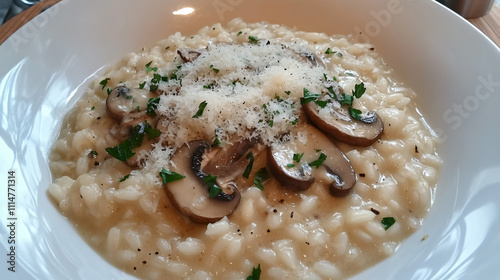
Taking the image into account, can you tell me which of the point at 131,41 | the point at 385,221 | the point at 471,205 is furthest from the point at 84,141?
the point at 471,205

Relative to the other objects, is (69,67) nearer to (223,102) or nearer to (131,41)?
(131,41)

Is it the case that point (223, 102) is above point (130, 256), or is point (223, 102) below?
above

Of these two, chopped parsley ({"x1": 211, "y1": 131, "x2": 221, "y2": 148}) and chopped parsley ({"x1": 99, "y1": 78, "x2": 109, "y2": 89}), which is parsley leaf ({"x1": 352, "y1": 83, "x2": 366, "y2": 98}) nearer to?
chopped parsley ({"x1": 211, "y1": 131, "x2": 221, "y2": 148})

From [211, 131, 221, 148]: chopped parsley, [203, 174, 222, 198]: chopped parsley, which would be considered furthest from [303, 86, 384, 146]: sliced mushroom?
[203, 174, 222, 198]: chopped parsley

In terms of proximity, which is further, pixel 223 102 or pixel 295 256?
pixel 223 102

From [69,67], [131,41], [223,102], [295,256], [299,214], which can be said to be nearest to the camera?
[295,256]

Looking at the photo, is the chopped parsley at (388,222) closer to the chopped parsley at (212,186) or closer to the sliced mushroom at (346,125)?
the sliced mushroom at (346,125)
